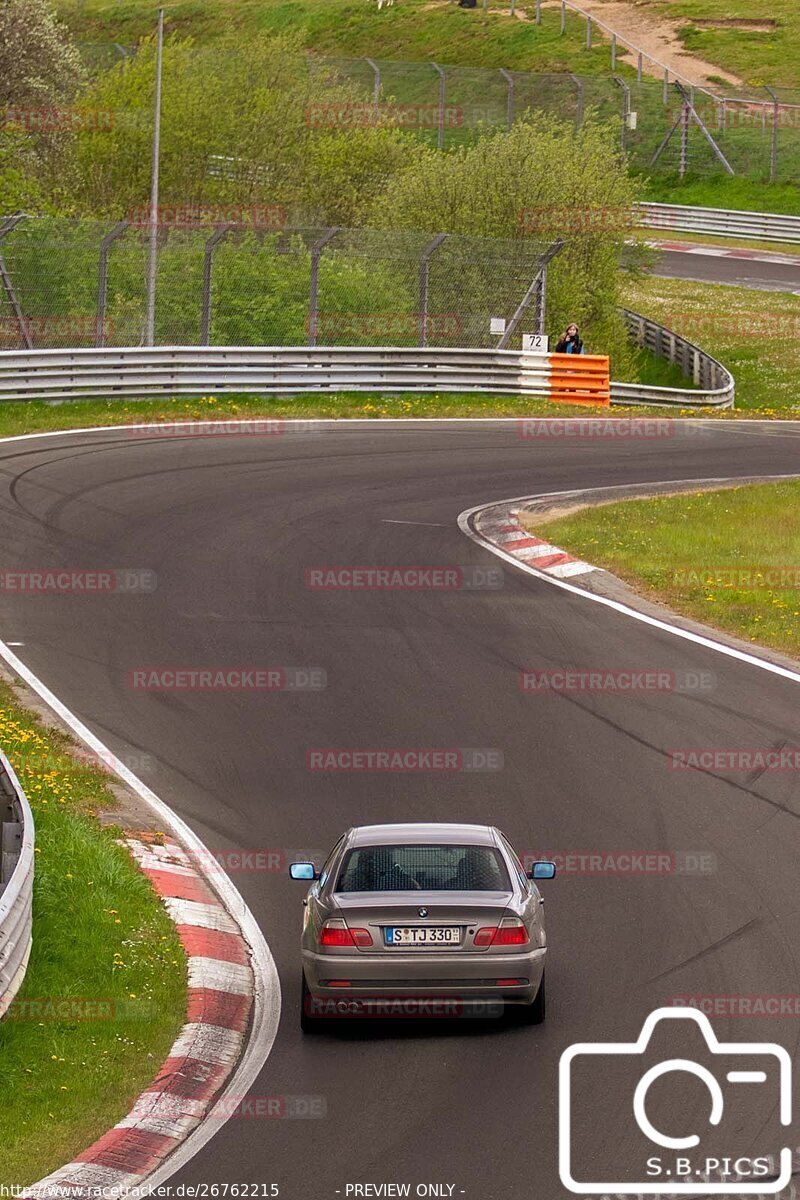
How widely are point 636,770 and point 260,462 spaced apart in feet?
44.3

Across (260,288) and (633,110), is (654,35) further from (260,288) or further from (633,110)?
(260,288)

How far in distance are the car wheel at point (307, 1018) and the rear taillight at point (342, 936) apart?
25 centimetres

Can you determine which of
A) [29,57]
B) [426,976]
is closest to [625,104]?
[29,57]

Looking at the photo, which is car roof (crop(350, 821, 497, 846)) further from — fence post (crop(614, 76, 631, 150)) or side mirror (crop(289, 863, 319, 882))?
fence post (crop(614, 76, 631, 150))

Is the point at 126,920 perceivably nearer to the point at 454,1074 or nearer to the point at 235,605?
the point at 454,1074

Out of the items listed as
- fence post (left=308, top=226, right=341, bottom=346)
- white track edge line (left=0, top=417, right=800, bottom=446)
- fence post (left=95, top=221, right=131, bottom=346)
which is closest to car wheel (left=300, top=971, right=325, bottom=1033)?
white track edge line (left=0, top=417, right=800, bottom=446)

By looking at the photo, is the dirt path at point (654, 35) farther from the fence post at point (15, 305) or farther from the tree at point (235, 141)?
the fence post at point (15, 305)

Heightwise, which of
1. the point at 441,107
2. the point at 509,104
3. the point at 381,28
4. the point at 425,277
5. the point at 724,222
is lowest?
the point at 425,277

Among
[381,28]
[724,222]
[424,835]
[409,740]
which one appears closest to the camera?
[424,835]

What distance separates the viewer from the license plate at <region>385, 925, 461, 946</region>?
9.07 metres

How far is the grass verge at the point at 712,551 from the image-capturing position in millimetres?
18688

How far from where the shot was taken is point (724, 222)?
64.8 metres

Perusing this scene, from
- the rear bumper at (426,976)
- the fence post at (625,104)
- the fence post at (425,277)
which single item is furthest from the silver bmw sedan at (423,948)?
the fence post at (625,104)

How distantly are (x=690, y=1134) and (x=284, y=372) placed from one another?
2487 cm
